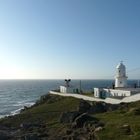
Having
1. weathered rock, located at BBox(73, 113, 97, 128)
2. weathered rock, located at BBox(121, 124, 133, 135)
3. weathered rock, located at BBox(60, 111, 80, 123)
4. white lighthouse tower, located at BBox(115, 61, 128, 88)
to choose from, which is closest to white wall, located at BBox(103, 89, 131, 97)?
white lighthouse tower, located at BBox(115, 61, 128, 88)

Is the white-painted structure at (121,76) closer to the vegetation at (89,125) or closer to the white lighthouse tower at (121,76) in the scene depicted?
the white lighthouse tower at (121,76)

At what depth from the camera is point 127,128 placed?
32.1 meters

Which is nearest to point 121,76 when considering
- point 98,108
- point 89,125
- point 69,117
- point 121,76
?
point 121,76

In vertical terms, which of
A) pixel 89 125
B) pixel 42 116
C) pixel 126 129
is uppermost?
pixel 126 129

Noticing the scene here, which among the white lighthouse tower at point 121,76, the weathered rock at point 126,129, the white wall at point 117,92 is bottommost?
the weathered rock at point 126,129

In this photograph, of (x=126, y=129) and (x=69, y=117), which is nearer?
(x=126, y=129)

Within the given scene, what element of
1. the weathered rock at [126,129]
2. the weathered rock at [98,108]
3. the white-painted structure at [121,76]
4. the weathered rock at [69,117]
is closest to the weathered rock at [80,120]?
the weathered rock at [69,117]

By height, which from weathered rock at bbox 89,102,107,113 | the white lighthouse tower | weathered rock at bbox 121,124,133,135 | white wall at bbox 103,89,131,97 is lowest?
weathered rock at bbox 121,124,133,135

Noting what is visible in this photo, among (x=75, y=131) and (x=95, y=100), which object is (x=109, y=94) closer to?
(x=95, y=100)

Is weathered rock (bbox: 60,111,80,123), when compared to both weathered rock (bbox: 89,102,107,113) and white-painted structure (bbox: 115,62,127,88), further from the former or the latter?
white-painted structure (bbox: 115,62,127,88)

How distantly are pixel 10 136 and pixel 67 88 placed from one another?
151ft

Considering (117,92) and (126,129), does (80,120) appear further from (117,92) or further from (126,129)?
(117,92)

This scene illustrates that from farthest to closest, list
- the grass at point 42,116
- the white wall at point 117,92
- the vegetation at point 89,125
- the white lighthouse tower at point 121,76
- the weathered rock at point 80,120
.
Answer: the white lighthouse tower at point 121,76 < the white wall at point 117,92 < the grass at point 42,116 < the weathered rock at point 80,120 < the vegetation at point 89,125

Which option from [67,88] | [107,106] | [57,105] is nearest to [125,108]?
[107,106]
